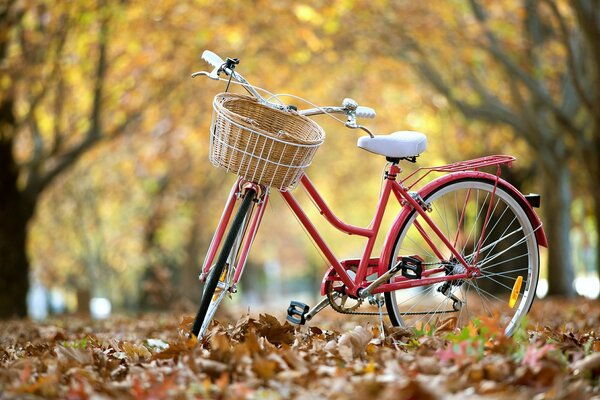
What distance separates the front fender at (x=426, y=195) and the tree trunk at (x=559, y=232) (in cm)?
1183

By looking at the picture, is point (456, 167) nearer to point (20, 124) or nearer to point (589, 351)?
point (589, 351)

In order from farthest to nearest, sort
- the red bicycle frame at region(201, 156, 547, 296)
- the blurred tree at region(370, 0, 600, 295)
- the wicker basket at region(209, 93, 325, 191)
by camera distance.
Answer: the blurred tree at region(370, 0, 600, 295)
the red bicycle frame at region(201, 156, 547, 296)
the wicker basket at region(209, 93, 325, 191)

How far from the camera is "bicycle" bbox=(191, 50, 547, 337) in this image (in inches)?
165

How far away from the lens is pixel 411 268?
15.1ft

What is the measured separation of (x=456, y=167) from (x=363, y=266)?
71cm

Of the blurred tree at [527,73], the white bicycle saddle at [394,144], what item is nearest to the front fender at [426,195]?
the white bicycle saddle at [394,144]

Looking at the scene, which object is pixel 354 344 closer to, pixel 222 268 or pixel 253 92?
pixel 222 268

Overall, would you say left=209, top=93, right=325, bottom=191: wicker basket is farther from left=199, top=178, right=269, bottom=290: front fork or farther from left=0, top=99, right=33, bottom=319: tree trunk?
left=0, top=99, right=33, bottom=319: tree trunk

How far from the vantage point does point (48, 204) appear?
24.3 metres

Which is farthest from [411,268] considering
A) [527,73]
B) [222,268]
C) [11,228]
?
[527,73]

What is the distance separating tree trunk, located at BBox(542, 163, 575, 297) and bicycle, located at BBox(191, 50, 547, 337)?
11700 millimetres

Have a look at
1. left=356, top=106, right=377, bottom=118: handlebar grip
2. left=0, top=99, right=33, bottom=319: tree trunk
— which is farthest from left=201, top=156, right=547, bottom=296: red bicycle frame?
left=0, top=99, right=33, bottom=319: tree trunk

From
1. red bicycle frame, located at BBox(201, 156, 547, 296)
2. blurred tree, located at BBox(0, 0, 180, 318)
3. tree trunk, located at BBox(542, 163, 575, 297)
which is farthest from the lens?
tree trunk, located at BBox(542, 163, 575, 297)

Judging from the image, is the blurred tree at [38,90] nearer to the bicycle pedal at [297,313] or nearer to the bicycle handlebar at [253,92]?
the bicycle handlebar at [253,92]
